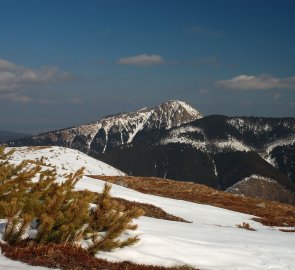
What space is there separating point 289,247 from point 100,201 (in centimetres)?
948

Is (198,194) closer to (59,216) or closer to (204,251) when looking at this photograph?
(204,251)

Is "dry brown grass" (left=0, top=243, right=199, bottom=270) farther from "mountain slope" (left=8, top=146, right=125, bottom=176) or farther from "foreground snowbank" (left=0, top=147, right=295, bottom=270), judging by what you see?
"mountain slope" (left=8, top=146, right=125, bottom=176)

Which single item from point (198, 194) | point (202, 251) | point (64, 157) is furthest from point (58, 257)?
point (64, 157)

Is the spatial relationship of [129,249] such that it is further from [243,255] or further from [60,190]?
[243,255]

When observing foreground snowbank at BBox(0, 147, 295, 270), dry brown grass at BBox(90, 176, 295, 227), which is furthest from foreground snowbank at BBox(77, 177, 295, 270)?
dry brown grass at BBox(90, 176, 295, 227)

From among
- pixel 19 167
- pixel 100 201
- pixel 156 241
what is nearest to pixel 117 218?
pixel 100 201

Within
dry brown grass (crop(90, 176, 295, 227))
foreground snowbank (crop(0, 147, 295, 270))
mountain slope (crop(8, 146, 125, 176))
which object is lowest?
foreground snowbank (crop(0, 147, 295, 270))

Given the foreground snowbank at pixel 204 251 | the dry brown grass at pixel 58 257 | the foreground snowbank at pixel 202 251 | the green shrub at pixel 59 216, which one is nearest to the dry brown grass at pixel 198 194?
the foreground snowbank at pixel 202 251

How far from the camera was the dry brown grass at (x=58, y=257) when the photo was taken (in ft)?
33.4

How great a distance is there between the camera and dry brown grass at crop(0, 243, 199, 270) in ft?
33.4

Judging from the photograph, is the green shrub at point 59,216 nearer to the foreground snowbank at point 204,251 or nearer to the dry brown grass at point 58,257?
the dry brown grass at point 58,257

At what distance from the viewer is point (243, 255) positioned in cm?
1451

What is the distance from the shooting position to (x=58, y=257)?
10516 mm

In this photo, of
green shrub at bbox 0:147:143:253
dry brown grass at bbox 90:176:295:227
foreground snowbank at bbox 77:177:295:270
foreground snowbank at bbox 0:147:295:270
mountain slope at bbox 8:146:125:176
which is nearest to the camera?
green shrub at bbox 0:147:143:253
